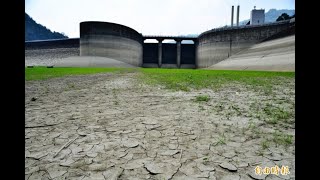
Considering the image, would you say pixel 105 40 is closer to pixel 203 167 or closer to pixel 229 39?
pixel 229 39

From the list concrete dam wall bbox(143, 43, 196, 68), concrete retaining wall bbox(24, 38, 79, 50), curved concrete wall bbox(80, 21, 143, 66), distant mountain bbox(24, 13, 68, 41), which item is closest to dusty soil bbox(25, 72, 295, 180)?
curved concrete wall bbox(80, 21, 143, 66)

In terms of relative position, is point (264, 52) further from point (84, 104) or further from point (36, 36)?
point (36, 36)

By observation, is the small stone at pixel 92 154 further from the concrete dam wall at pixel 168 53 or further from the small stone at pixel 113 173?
the concrete dam wall at pixel 168 53

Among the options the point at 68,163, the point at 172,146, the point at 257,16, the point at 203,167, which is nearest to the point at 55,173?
the point at 68,163

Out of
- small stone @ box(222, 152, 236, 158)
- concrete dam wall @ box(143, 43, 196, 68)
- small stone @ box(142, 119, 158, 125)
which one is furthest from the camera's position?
concrete dam wall @ box(143, 43, 196, 68)

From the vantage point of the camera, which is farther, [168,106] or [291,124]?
[168,106]

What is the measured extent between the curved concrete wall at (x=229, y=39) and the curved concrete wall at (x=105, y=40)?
1991 centimetres

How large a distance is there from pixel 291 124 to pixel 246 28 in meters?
43.6

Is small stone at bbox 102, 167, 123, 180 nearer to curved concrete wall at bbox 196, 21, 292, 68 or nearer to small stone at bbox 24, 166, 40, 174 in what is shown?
small stone at bbox 24, 166, 40, 174

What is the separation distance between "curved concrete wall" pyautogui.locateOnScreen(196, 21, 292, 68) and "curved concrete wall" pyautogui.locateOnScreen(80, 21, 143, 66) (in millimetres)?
19908

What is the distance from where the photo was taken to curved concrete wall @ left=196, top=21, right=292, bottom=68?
127 feet

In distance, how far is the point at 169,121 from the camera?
4008 mm

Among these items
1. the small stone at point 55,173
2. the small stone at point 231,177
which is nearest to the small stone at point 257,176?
the small stone at point 231,177
